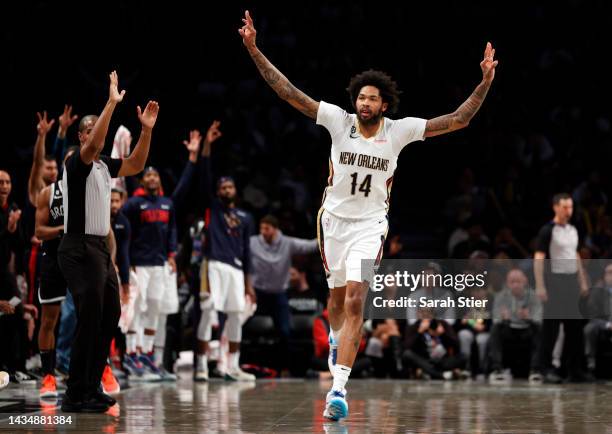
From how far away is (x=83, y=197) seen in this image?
6.73 m

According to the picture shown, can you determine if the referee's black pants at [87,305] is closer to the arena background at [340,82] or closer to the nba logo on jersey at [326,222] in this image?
the nba logo on jersey at [326,222]

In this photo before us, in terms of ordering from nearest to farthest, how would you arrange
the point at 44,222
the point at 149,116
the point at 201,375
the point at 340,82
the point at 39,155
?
the point at 149,116 < the point at 44,222 < the point at 39,155 < the point at 201,375 < the point at 340,82

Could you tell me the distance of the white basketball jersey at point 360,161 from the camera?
6.89 metres

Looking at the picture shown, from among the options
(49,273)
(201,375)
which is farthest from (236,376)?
(49,273)

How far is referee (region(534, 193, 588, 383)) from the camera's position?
Answer: 11750 mm

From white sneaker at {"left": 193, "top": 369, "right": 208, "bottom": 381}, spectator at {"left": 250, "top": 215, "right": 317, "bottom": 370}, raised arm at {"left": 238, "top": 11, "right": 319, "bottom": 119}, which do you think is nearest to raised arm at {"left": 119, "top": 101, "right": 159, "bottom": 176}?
raised arm at {"left": 238, "top": 11, "right": 319, "bottom": 119}

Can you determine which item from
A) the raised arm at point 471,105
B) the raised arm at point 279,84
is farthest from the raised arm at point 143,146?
the raised arm at point 471,105

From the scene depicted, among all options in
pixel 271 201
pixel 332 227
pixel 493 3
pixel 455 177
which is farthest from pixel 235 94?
pixel 332 227

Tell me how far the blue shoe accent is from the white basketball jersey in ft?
4.10

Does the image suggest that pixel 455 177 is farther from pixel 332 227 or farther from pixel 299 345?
pixel 332 227

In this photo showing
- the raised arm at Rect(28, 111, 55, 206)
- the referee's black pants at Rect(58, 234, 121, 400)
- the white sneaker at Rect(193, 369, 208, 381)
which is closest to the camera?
the referee's black pants at Rect(58, 234, 121, 400)

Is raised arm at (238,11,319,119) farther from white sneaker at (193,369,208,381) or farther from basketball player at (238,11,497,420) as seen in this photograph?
white sneaker at (193,369,208,381)

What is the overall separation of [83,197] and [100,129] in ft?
1.78

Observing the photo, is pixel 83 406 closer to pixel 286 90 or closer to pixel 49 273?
pixel 49 273
